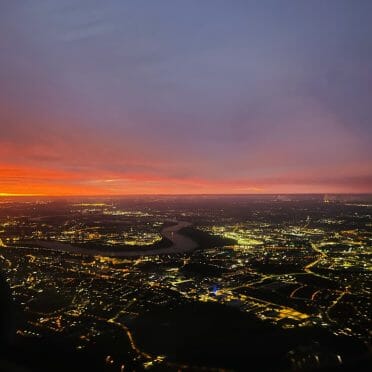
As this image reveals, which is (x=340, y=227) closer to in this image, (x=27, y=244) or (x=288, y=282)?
(x=288, y=282)

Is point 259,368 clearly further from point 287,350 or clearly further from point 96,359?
point 96,359

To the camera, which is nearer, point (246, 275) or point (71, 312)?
point (71, 312)

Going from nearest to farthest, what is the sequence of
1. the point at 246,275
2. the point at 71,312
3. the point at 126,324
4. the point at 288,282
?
the point at 126,324 → the point at 71,312 → the point at 288,282 → the point at 246,275

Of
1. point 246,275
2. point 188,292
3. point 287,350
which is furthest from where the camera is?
point 246,275

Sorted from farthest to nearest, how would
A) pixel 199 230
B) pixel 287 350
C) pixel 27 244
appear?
pixel 199 230 < pixel 27 244 < pixel 287 350

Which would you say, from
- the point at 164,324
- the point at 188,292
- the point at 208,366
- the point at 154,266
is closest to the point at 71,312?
the point at 164,324

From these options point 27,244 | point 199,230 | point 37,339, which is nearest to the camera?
point 37,339

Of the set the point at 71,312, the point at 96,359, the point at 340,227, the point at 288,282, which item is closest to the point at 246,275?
the point at 288,282

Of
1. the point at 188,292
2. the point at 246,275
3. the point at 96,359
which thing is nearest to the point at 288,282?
the point at 246,275

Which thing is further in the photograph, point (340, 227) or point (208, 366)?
point (340, 227)
